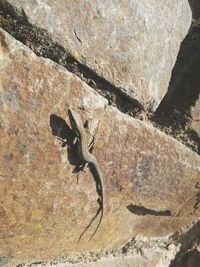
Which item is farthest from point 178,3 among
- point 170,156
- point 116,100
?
point 170,156

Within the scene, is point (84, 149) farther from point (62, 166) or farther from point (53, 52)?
point (53, 52)

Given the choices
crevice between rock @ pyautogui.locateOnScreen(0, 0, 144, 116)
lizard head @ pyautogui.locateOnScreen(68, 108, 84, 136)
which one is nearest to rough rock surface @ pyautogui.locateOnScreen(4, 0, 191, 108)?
crevice between rock @ pyautogui.locateOnScreen(0, 0, 144, 116)

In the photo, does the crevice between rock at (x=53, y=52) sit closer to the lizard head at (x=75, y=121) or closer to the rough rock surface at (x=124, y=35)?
the rough rock surface at (x=124, y=35)

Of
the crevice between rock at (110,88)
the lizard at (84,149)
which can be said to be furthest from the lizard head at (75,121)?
the crevice between rock at (110,88)

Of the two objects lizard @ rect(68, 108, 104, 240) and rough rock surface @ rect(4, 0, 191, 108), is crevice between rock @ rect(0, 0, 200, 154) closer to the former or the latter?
rough rock surface @ rect(4, 0, 191, 108)

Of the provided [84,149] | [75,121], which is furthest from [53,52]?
[84,149]

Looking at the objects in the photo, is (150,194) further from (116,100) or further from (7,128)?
(7,128)
